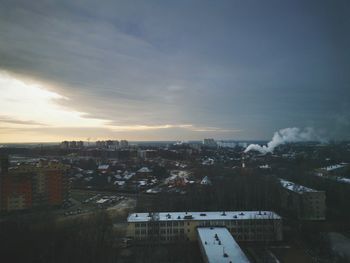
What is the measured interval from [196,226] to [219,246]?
50.3 inches

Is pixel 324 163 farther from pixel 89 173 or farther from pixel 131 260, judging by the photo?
pixel 131 260

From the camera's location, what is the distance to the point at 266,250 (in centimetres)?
539

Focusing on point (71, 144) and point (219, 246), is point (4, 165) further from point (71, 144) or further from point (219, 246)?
point (71, 144)

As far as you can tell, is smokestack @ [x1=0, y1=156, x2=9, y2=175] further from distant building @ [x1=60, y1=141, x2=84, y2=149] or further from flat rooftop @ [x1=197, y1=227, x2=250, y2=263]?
distant building @ [x1=60, y1=141, x2=84, y2=149]

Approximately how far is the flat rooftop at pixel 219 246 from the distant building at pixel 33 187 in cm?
511

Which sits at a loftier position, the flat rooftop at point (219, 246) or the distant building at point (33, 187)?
the distant building at point (33, 187)

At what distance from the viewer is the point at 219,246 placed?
475cm

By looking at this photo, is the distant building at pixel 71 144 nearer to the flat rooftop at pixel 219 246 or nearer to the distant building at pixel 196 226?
the distant building at pixel 196 226

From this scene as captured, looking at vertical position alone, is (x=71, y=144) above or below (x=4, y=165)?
above

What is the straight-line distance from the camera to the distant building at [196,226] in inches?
233

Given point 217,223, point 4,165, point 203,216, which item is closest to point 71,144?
point 4,165

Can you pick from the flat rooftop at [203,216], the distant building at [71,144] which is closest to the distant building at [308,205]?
the flat rooftop at [203,216]

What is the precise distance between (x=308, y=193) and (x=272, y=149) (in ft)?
63.3

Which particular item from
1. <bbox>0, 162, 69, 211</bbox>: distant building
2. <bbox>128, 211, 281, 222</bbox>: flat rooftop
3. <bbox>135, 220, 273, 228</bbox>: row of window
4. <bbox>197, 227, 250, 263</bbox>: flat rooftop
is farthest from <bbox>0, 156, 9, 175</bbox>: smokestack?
<bbox>197, 227, 250, 263</bbox>: flat rooftop
